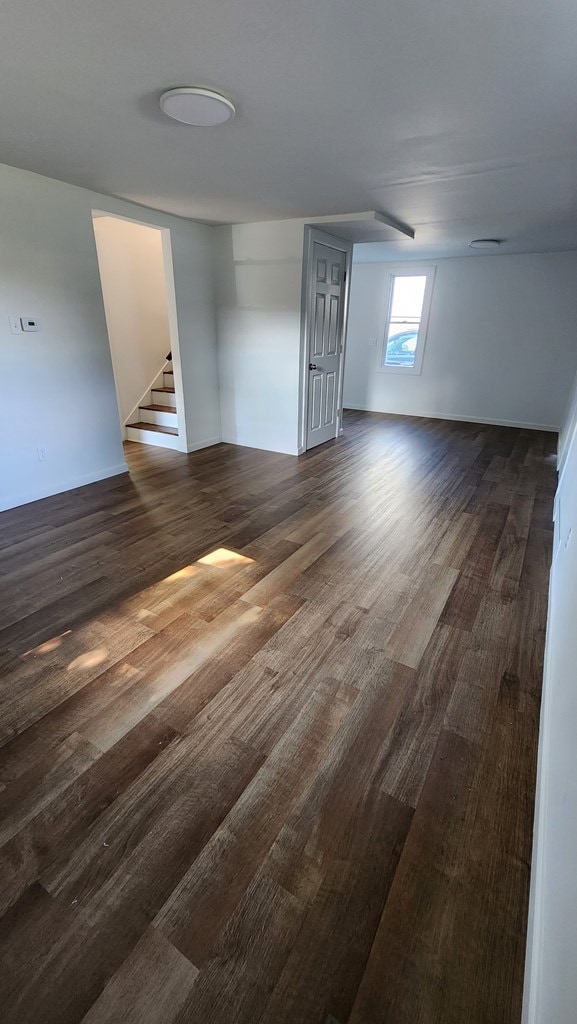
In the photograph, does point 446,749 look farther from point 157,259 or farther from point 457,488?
point 157,259

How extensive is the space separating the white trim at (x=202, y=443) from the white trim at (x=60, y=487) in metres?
0.93

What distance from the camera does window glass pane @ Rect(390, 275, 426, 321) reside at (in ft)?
21.9

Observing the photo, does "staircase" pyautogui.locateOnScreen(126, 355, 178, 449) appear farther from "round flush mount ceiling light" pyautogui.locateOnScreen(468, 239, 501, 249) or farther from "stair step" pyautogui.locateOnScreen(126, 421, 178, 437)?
"round flush mount ceiling light" pyautogui.locateOnScreen(468, 239, 501, 249)

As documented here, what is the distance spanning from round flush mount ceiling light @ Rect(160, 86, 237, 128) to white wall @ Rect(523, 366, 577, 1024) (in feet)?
8.21

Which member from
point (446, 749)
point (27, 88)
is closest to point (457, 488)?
point (446, 749)

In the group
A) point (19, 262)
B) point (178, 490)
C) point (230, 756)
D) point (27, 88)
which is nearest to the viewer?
point (230, 756)

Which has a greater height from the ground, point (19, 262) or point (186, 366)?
point (19, 262)

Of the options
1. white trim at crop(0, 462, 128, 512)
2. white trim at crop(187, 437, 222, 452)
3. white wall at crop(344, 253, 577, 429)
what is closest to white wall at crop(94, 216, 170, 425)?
white trim at crop(187, 437, 222, 452)

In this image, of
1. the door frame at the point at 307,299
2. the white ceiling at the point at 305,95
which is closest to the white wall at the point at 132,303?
the white ceiling at the point at 305,95

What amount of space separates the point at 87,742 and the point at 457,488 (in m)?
3.61

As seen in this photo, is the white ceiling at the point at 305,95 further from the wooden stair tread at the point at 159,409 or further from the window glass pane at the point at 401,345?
the window glass pane at the point at 401,345

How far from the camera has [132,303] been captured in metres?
5.44

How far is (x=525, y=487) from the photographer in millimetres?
4172

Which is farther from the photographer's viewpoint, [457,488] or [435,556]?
[457,488]
